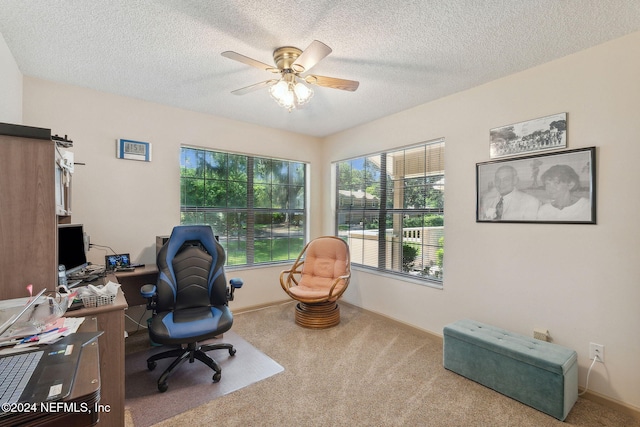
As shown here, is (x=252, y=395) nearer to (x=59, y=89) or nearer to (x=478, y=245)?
(x=478, y=245)

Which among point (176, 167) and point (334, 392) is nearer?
point (334, 392)

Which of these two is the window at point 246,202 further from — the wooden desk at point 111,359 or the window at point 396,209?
the wooden desk at point 111,359

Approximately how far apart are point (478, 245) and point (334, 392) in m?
1.85

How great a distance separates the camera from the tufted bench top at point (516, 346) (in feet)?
6.36

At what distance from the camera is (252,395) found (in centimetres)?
213

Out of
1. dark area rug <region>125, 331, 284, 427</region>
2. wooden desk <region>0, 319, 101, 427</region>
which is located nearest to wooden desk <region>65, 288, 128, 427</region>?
dark area rug <region>125, 331, 284, 427</region>

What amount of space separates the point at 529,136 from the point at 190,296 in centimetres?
330

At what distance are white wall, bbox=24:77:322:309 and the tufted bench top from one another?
2.69m

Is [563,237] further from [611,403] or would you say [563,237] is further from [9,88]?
[9,88]

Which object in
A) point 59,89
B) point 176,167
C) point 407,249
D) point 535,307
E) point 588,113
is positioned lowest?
point 535,307

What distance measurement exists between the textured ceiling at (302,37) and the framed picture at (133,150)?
0.52m

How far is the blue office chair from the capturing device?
2.28 meters

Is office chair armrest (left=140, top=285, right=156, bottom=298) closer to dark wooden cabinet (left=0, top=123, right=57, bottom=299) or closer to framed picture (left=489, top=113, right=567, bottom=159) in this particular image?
dark wooden cabinet (left=0, top=123, right=57, bottom=299)

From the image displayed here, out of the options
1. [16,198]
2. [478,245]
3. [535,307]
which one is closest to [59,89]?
[16,198]
